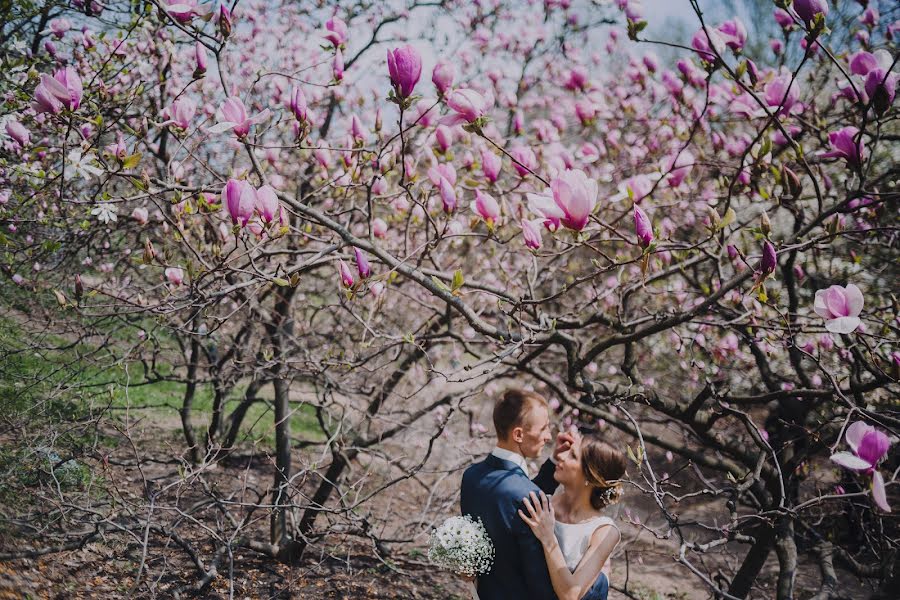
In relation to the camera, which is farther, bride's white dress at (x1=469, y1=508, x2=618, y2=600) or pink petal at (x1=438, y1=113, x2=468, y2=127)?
bride's white dress at (x1=469, y1=508, x2=618, y2=600)

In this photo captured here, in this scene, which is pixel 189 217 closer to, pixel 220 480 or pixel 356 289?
pixel 356 289

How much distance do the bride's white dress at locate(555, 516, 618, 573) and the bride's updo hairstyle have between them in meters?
0.09

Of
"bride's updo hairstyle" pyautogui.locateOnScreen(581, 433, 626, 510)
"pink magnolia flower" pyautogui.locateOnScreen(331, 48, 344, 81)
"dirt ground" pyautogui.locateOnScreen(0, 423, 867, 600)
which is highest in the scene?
"pink magnolia flower" pyautogui.locateOnScreen(331, 48, 344, 81)

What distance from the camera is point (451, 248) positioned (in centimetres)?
421

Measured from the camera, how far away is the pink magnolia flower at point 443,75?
1766mm

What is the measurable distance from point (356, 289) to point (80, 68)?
8.12 feet

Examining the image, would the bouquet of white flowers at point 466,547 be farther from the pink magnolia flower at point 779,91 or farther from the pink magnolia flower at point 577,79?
the pink magnolia flower at point 577,79

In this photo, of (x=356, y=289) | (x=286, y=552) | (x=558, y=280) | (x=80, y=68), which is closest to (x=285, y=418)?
(x=286, y=552)

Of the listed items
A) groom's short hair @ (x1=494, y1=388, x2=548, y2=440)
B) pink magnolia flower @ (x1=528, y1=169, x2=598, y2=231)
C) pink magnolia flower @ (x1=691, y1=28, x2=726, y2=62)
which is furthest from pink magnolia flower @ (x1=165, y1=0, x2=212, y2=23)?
groom's short hair @ (x1=494, y1=388, x2=548, y2=440)

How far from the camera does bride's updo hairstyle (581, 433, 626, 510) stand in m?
2.14

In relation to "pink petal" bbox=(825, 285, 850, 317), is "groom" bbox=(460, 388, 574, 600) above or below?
below

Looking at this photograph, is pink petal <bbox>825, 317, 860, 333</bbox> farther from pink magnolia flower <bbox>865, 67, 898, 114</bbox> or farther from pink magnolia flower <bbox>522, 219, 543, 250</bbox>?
pink magnolia flower <bbox>522, 219, 543, 250</bbox>

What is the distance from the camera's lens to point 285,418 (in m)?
3.57

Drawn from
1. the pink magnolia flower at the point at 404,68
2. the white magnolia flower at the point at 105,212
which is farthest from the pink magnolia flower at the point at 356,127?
the white magnolia flower at the point at 105,212
